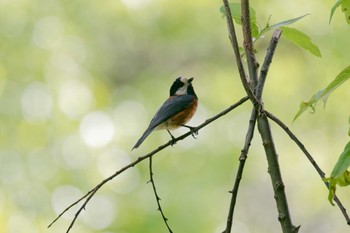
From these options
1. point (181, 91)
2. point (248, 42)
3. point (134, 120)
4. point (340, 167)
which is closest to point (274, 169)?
point (248, 42)

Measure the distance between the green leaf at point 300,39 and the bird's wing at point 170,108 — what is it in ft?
4.91

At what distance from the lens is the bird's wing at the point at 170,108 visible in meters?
2.39

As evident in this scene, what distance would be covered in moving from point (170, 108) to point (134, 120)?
8.87 ft

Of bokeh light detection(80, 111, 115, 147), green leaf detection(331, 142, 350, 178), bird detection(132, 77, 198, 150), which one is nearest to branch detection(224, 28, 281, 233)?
green leaf detection(331, 142, 350, 178)

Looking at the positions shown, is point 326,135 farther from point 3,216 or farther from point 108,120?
point 3,216

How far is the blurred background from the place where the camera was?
185 inches

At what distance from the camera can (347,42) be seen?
4.73 m

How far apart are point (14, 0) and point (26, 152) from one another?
3.85ft

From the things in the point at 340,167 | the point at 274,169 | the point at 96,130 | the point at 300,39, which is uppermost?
the point at 96,130

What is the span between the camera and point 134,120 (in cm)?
510

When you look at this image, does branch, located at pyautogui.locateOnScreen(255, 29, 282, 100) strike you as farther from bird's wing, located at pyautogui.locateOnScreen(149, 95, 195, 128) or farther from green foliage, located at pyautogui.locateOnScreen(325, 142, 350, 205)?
bird's wing, located at pyautogui.locateOnScreen(149, 95, 195, 128)

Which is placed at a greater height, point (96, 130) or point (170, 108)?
point (96, 130)

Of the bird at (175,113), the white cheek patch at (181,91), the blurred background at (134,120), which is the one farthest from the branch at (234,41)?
the blurred background at (134,120)

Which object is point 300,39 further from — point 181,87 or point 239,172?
point 181,87
